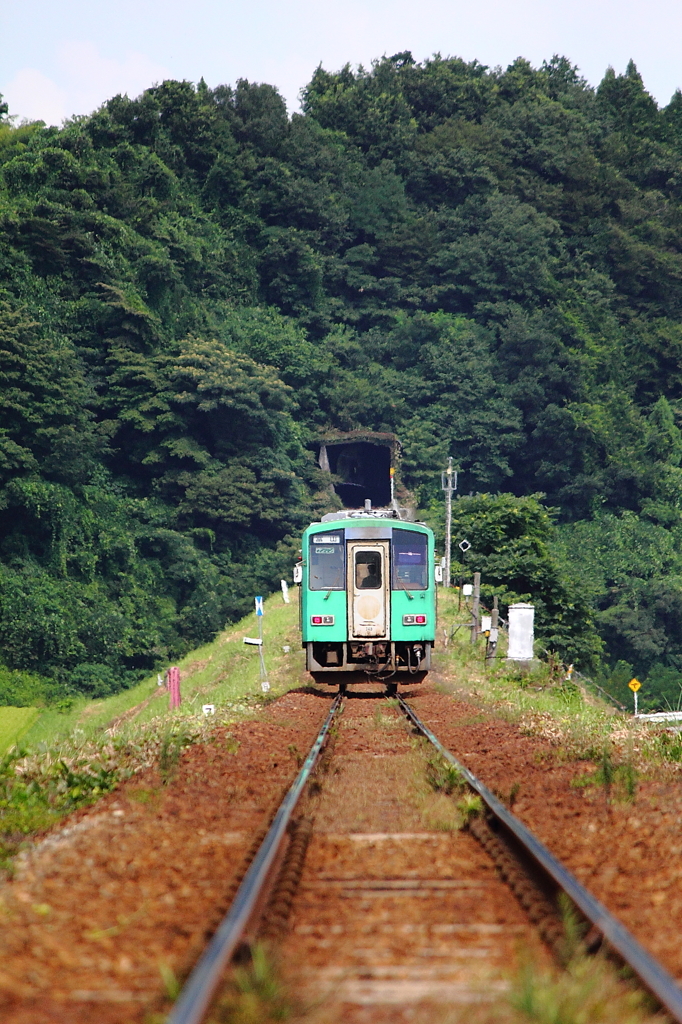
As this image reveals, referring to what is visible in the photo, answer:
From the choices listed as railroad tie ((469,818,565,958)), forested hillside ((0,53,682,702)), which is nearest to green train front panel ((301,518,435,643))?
railroad tie ((469,818,565,958))

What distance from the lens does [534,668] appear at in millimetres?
25391

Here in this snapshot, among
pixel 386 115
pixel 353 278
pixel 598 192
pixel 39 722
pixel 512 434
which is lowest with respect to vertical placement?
pixel 39 722

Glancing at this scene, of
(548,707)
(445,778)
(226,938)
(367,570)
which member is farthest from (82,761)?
(367,570)

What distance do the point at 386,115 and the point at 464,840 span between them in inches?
3170

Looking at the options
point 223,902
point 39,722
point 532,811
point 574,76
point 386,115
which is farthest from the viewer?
point 574,76

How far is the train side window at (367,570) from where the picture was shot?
Answer: 61.0ft

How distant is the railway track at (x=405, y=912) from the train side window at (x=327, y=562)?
11.1 m

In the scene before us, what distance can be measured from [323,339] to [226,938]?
67836mm

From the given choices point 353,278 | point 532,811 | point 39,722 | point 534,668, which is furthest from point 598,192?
point 532,811

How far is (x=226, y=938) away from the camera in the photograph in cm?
422

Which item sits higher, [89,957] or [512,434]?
[512,434]

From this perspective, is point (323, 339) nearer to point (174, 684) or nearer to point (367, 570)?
point (174, 684)

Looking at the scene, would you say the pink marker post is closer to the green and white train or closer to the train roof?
the green and white train

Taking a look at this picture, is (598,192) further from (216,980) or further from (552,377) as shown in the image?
(216,980)
